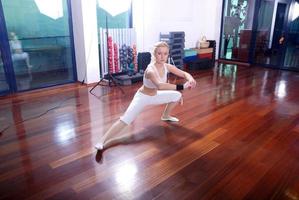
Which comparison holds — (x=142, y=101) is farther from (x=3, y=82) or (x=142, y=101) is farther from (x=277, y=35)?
(x=277, y=35)

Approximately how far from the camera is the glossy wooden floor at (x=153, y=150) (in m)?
1.88

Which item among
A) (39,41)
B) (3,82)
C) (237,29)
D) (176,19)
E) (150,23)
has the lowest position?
(3,82)

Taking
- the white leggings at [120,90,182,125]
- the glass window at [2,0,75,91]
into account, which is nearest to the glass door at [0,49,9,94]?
the glass window at [2,0,75,91]

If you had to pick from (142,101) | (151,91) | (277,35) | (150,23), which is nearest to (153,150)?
(142,101)

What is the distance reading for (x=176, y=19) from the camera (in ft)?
19.7

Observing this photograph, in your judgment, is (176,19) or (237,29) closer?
(176,19)

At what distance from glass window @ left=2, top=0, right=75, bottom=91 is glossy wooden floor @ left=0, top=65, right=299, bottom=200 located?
819 mm

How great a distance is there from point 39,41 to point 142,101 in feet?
10.3

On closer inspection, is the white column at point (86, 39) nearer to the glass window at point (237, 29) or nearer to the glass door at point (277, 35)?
the glass window at point (237, 29)

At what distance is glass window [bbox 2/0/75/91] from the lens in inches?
167

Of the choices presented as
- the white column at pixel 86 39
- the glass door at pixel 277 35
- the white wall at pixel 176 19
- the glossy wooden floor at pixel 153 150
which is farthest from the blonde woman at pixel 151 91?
the glass door at pixel 277 35

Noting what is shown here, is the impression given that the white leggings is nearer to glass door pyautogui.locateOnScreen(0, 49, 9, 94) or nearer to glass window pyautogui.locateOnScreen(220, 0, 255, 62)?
glass door pyautogui.locateOnScreen(0, 49, 9, 94)

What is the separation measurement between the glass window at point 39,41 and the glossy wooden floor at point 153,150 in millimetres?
819

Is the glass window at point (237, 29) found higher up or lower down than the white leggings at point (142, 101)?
higher up
